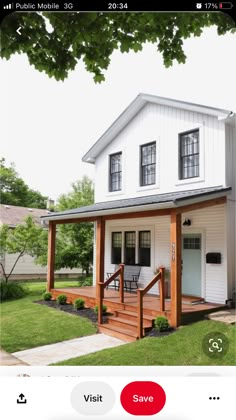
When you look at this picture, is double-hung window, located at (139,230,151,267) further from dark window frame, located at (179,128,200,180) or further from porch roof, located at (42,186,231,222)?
dark window frame, located at (179,128,200,180)

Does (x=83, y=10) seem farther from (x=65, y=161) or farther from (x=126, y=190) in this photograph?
(x=126, y=190)

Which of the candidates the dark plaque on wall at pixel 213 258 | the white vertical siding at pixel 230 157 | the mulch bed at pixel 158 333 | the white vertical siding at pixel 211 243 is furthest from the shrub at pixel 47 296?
the white vertical siding at pixel 230 157

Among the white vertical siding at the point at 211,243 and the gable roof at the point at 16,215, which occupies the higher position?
the gable roof at the point at 16,215

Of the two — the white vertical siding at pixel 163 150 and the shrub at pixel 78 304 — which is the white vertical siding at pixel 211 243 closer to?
the white vertical siding at pixel 163 150

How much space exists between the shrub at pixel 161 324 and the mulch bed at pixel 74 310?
1.85 metres

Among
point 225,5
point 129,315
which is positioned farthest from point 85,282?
point 225,5

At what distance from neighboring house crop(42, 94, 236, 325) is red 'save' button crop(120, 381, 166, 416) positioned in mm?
5009

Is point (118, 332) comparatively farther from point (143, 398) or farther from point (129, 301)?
point (143, 398)

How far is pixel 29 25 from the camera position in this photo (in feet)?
8.54

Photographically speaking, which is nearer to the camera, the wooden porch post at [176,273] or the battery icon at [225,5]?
the battery icon at [225,5]

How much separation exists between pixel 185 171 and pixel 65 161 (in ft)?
21.8

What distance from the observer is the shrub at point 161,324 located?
6.74 meters

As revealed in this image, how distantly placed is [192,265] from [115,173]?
14.6ft

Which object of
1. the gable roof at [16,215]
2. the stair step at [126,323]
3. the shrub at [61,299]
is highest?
the gable roof at [16,215]
